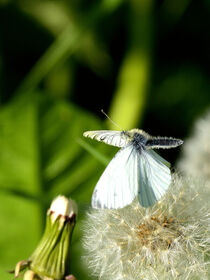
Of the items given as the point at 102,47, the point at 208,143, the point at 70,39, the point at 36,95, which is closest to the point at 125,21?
the point at 102,47

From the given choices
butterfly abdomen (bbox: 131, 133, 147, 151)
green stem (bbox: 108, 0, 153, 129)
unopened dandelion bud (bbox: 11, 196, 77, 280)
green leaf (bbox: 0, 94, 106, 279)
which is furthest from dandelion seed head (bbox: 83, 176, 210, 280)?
green stem (bbox: 108, 0, 153, 129)

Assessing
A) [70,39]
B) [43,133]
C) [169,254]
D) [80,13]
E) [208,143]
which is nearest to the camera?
[169,254]

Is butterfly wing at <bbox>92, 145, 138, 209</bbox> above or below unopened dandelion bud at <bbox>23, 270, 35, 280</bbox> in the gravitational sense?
above

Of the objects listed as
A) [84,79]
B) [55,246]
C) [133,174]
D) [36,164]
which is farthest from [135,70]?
[133,174]

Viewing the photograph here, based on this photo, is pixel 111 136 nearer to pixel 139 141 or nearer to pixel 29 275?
pixel 139 141

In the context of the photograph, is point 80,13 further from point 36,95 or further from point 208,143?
point 208,143

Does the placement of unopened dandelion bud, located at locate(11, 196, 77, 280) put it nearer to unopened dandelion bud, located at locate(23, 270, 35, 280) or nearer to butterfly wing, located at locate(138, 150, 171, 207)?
unopened dandelion bud, located at locate(23, 270, 35, 280)

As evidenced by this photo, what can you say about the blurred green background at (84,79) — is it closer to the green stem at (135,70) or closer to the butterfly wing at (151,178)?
the green stem at (135,70)

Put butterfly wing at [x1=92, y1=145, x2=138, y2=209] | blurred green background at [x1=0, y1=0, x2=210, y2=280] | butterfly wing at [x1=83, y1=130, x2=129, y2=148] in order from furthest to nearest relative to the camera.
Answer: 1. blurred green background at [x1=0, y1=0, x2=210, y2=280]
2. butterfly wing at [x1=83, y1=130, x2=129, y2=148]
3. butterfly wing at [x1=92, y1=145, x2=138, y2=209]
